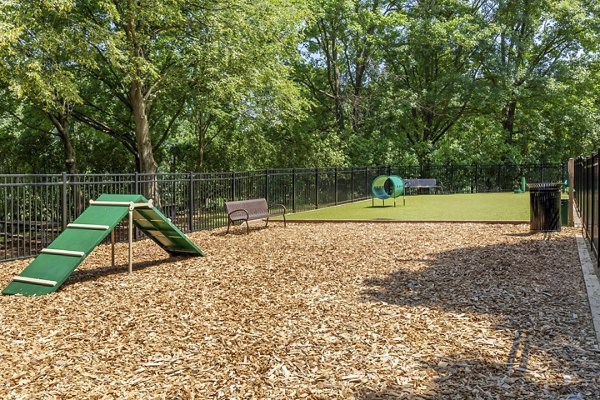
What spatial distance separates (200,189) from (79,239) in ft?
26.0

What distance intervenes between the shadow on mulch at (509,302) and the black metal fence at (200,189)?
674 centimetres

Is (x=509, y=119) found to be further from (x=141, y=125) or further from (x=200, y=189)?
(x=200, y=189)

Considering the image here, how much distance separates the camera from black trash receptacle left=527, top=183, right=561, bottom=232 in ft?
40.7

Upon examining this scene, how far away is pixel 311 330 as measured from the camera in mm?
5508

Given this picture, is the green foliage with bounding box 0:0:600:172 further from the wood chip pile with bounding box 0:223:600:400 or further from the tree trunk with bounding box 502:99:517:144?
the wood chip pile with bounding box 0:223:600:400

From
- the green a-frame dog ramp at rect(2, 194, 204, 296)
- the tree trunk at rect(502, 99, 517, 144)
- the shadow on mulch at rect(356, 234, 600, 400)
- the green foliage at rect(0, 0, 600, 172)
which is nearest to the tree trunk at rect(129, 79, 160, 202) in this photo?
the green foliage at rect(0, 0, 600, 172)

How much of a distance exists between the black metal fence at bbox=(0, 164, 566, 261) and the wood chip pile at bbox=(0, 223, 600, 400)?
2256 mm

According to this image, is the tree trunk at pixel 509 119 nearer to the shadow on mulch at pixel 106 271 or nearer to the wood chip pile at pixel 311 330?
the wood chip pile at pixel 311 330

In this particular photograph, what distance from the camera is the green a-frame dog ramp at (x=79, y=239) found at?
7.35 metres

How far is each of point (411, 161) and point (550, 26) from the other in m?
12.4

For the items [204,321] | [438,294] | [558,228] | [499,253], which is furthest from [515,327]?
[558,228]

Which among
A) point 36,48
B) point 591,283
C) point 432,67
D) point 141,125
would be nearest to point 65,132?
point 141,125

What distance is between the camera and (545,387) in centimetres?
399

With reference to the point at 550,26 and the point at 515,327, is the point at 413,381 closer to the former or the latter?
the point at 515,327
